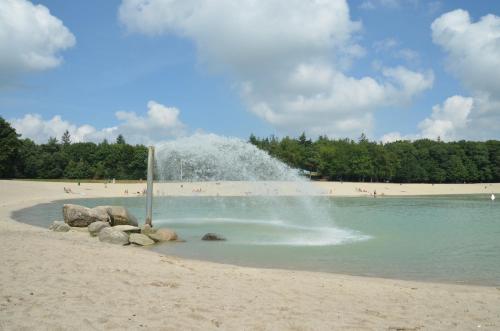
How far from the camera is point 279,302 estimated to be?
31.2 ft

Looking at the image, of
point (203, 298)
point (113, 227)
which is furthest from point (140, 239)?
point (203, 298)

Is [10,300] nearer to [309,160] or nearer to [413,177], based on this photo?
[309,160]

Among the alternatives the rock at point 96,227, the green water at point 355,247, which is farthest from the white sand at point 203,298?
the rock at point 96,227

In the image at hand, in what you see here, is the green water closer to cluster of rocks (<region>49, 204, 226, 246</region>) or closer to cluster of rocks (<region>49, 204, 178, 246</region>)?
cluster of rocks (<region>49, 204, 226, 246</region>)

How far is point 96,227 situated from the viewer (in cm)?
2162

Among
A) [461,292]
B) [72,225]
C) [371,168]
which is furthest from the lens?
[371,168]

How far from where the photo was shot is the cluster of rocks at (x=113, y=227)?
19.6m

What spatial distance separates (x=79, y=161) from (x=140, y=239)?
91311 mm

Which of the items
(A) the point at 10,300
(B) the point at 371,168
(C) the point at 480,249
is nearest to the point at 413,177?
(B) the point at 371,168

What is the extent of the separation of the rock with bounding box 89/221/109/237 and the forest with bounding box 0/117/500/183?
76025 millimetres

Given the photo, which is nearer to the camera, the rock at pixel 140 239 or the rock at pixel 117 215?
the rock at pixel 140 239

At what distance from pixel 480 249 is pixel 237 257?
11491 mm

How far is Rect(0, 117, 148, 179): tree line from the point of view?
321 ft

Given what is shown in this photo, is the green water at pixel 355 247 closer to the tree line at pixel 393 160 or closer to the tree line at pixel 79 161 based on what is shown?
the tree line at pixel 79 161
